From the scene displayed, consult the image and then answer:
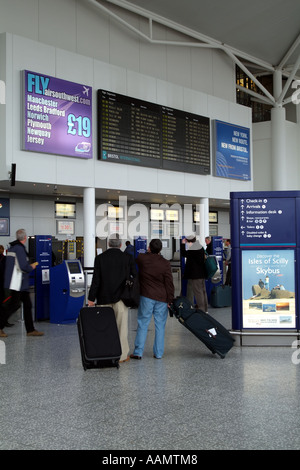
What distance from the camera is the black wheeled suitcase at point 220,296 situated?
496 inches

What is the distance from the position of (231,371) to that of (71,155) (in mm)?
8687

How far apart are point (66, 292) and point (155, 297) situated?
3.49 m

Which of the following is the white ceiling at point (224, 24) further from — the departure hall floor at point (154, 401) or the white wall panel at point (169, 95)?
the departure hall floor at point (154, 401)

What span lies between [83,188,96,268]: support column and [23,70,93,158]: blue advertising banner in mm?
1106

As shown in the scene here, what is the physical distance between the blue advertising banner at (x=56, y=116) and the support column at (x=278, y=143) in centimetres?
1130

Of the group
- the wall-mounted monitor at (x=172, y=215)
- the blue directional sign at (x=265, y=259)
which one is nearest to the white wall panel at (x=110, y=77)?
the wall-mounted monitor at (x=172, y=215)

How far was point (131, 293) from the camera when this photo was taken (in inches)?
258

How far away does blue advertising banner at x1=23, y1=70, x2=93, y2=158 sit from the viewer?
12.4 m

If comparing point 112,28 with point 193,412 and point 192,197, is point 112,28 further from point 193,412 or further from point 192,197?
point 193,412

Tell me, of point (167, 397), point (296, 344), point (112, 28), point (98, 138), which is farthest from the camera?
point (112, 28)

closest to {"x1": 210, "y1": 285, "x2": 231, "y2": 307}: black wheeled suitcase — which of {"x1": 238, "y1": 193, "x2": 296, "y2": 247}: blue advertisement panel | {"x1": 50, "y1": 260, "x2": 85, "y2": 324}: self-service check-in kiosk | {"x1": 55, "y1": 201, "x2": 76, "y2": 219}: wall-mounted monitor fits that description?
{"x1": 50, "y1": 260, "x2": 85, "y2": 324}: self-service check-in kiosk

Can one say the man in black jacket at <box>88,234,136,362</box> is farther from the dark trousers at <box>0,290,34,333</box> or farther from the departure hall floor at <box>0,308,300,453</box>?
the dark trousers at <box>0,290,34,333</box>
